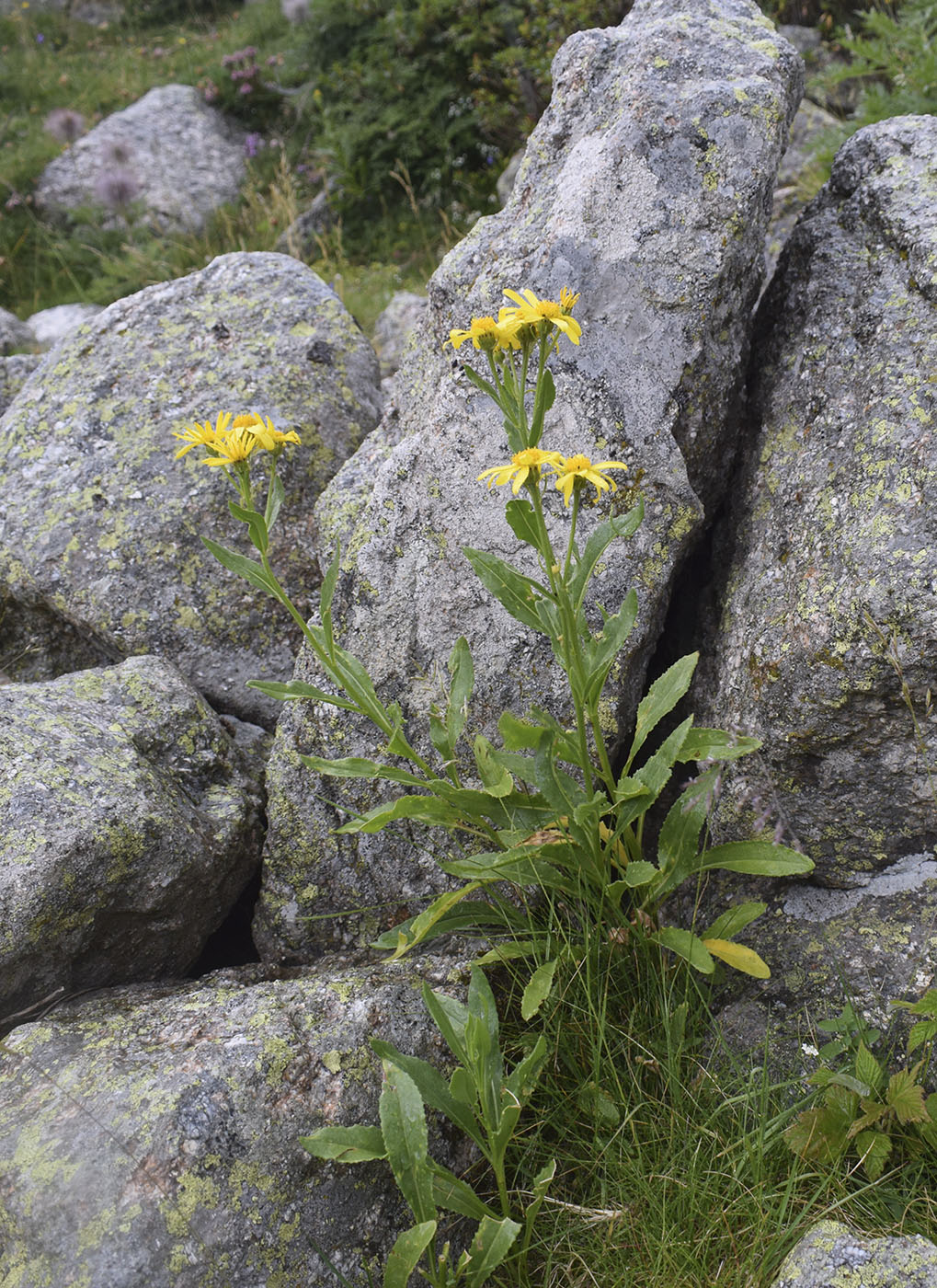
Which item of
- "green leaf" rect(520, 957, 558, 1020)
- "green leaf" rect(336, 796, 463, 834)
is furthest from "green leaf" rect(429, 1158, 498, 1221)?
"green leaf" rect(336, 796, 463, 834)

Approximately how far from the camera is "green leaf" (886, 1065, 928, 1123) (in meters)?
1.91

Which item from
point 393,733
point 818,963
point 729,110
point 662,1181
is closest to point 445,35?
point 729,110

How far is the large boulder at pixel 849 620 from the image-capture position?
2.31 m

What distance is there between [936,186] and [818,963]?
2.11 m

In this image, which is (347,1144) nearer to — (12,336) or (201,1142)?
(201,1142)

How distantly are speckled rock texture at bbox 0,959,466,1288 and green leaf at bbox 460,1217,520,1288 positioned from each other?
0.26m

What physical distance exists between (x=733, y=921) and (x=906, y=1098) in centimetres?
52

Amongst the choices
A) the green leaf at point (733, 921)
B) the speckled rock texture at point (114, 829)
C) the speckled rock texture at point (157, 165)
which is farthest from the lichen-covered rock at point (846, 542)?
the speckled rock texture at point (157, 165)

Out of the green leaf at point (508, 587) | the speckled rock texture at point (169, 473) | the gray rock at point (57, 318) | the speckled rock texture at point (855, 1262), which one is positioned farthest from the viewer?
the gray rock at point (57, 318)

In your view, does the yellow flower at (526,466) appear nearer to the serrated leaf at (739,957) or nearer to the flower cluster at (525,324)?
the flower cluster at (525,324)

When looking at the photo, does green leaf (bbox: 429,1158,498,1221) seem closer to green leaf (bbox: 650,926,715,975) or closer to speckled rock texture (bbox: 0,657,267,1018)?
green leaf (bbox: 650,926,715,975)

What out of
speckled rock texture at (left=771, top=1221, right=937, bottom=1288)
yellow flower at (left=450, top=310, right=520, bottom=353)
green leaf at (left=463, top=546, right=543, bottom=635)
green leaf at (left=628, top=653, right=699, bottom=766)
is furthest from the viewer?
green leaf at (left=628, top=653, right=699, bottom=766)

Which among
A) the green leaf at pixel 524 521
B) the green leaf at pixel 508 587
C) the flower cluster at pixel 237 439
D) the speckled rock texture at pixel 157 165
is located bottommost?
the green leaf at pixel 508 587

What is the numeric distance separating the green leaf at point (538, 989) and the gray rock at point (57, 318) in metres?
5.93
